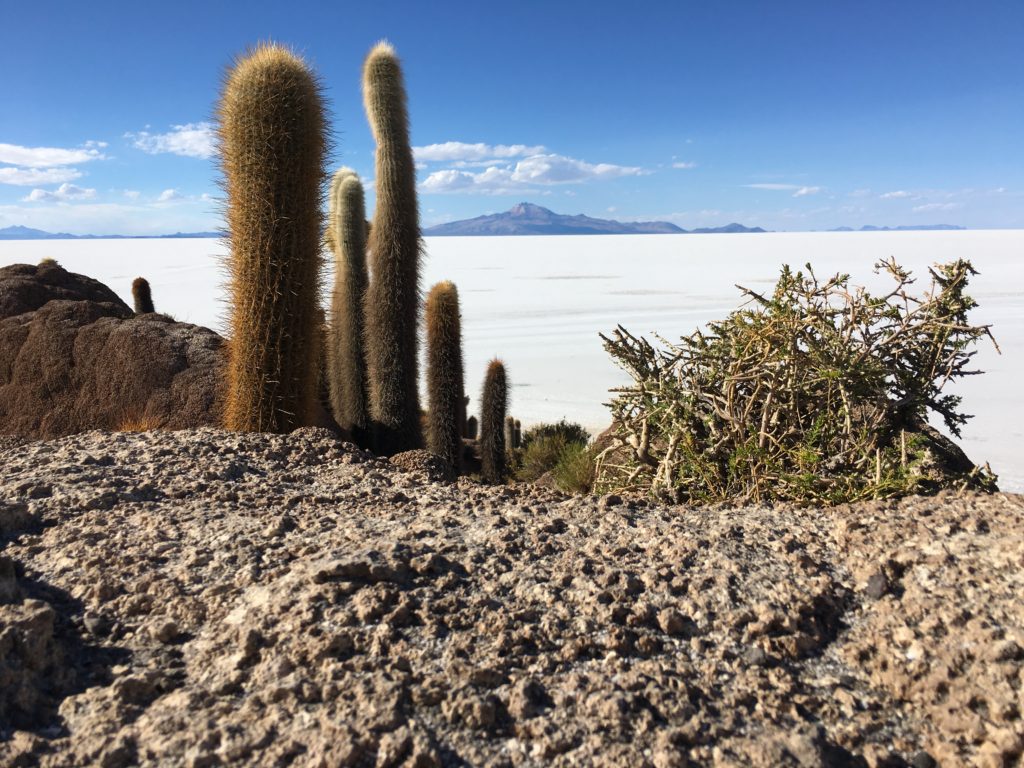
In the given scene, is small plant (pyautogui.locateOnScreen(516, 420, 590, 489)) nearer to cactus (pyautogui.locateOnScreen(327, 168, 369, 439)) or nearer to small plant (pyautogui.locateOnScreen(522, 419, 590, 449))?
small plant (pyautogui.locateOnScreen(522, 419, 590, 449))

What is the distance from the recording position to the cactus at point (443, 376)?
7.57 meters

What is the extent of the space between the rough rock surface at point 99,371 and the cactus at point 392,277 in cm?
148

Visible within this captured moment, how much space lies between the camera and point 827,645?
1938 mm

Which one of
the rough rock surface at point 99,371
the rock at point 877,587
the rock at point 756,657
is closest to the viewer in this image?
the rock at point 756,657

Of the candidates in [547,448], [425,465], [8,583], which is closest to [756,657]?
[8,583]

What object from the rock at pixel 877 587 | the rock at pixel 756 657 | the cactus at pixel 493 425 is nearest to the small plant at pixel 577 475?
the cactus at pixel 493 425

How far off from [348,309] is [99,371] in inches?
96.7

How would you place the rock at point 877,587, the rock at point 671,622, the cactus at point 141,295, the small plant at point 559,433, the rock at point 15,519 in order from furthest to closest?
1. the cactus at point 141,295
2. the small plant at point 559,433
3. the rock at point 15,519
4. the rock at point 877,587
5. the rock at point 671,622

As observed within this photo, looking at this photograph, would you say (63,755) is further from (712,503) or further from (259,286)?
(259,286)

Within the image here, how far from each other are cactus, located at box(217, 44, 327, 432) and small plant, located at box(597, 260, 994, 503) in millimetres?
2612

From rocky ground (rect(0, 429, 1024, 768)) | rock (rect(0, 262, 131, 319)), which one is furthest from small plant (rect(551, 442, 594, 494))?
rock (rect(0, 262, 131, 319))

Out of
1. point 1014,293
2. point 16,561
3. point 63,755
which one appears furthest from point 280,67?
point 1014,293

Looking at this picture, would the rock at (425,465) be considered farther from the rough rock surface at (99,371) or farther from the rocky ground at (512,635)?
the rough rock surface at (99,371)

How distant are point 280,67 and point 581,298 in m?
28.9
